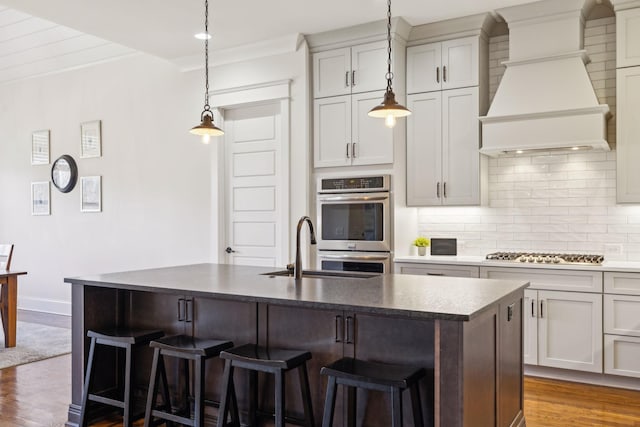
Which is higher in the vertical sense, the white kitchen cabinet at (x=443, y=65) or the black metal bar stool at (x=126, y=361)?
the white kitchen cabinet at (x=443, y=65)

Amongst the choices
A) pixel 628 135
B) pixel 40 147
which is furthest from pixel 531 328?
pixel 40 147

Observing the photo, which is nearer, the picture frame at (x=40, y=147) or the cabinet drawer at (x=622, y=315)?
the cabinet drawer at (x=622, y=315)

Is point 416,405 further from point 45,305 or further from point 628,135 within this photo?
point 45,305

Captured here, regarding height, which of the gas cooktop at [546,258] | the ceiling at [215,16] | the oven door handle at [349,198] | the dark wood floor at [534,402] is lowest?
the dark wood floor at [534,402]

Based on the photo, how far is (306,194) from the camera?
5098mm

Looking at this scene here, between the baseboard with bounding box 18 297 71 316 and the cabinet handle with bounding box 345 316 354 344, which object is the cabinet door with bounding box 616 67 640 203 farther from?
the baseboard with bounding box 18 297 71 316

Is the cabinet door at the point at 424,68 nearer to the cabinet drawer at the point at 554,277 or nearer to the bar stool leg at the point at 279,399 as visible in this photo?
the cabinet drawer at the point at 554,277

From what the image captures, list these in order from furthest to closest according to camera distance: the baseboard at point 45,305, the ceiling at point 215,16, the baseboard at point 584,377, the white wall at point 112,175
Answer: the baseboard at point 45,305 < the white wall at point 112,175 < the ceiling at point 215,16 < the baseboard at point 584,377

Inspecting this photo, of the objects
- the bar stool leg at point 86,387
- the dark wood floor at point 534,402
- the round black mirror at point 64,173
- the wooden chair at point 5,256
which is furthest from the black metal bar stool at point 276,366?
the round black mirror at point 64,173

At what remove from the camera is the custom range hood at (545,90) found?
4.17 meters

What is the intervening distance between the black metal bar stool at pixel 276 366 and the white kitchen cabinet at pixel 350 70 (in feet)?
9.20

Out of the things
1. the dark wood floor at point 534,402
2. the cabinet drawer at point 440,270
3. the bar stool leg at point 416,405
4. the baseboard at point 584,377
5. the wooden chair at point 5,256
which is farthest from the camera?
the wooden chair at point 5,256

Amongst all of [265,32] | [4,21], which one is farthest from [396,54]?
[4,21]

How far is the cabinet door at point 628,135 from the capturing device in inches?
161
